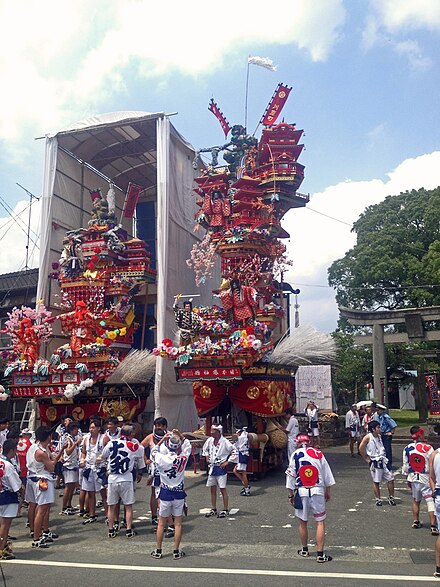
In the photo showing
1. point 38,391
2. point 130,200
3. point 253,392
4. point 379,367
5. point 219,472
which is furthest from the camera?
point 130,200

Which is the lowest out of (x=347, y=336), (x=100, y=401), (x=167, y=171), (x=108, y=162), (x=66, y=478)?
(x=66, y=478)

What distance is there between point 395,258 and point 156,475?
2220cm

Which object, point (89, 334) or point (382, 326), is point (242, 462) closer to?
point (89, 334)

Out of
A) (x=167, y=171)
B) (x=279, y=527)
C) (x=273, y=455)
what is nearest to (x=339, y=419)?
(x=273, y=455)

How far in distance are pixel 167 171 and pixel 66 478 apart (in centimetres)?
1132

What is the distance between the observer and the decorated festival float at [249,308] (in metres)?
14.0

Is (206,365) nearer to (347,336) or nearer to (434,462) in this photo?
(434,462)

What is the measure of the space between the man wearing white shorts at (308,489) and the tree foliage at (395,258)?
64.7 ft

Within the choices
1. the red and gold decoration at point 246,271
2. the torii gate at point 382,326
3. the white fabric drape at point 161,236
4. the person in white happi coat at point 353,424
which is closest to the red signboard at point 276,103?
the red and gold decoration at point 246,271

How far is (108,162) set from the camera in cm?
2280

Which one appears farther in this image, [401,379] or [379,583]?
[401,379]

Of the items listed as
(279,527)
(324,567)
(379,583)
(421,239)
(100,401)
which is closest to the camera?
(379,583)

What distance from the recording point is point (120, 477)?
8.55 metres

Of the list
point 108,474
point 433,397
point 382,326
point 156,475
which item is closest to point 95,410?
point 108,474
